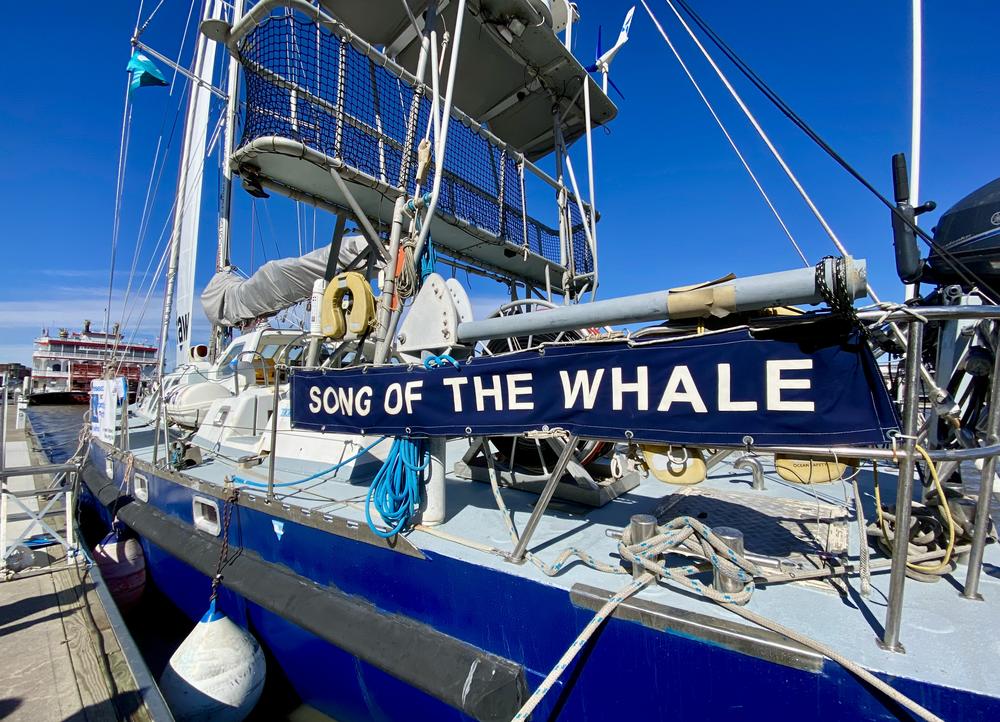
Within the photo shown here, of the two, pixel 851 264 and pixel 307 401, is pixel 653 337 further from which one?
pixel 307 401

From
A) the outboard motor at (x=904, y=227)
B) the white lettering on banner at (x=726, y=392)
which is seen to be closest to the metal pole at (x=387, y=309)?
the white lettering on banner at (x=726, y=392)

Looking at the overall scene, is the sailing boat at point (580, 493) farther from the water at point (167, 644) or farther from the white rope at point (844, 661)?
the water at point (167, 644)

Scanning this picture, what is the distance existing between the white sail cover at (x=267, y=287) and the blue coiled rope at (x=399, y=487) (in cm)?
515

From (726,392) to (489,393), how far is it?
117 centimetres

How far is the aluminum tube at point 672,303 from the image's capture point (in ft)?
5.56

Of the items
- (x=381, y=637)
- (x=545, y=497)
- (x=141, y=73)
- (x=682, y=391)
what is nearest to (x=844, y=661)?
(x=682, y=391)

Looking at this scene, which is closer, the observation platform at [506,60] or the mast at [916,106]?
the mast at [916,106]

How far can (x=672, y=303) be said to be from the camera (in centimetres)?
197

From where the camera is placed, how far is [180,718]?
3.15m

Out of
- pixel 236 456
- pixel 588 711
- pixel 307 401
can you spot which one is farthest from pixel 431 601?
pixel 236 456

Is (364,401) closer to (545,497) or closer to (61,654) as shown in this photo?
(545,497)

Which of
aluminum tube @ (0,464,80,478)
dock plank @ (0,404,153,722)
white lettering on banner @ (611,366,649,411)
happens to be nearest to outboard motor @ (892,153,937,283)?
white lettering on banner @ (611,366,649,411)

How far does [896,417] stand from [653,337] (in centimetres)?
89

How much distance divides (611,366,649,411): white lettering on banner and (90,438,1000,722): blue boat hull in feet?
2.78
